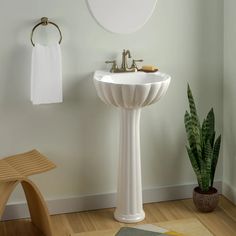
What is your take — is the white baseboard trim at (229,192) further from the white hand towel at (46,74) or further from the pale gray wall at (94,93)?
the white hand towel at (46,74)

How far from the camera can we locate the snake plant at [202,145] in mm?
3459

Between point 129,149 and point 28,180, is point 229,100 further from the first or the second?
point 28,180

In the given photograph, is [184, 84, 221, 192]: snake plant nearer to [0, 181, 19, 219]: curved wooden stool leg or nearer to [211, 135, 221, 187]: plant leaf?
[211, 135, 221, 187]: plant leaf

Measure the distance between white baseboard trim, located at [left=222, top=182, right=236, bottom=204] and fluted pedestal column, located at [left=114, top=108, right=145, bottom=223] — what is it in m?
0.69

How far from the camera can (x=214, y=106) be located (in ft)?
12.2

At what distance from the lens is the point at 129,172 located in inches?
133

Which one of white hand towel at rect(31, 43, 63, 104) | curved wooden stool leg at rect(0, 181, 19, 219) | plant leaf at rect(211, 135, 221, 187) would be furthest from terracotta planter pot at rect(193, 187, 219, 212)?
curved wooden stool leg at rect(0, 181, 19, 219)

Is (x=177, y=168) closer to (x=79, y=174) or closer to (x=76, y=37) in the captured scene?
(x=79, y=174)

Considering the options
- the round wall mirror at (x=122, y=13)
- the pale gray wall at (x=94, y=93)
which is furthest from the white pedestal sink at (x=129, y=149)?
the round wall mirror at (x=122, y=13)

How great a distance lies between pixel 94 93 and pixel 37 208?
32.7 inches

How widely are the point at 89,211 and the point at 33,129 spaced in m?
0.69

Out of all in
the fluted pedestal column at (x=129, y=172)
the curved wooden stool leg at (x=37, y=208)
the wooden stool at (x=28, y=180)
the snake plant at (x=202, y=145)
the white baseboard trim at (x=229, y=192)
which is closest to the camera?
the wooden stool at (x=28, y=180)

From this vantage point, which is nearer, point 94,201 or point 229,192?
point 94,201

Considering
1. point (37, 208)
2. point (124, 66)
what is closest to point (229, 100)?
point (124, 66)
